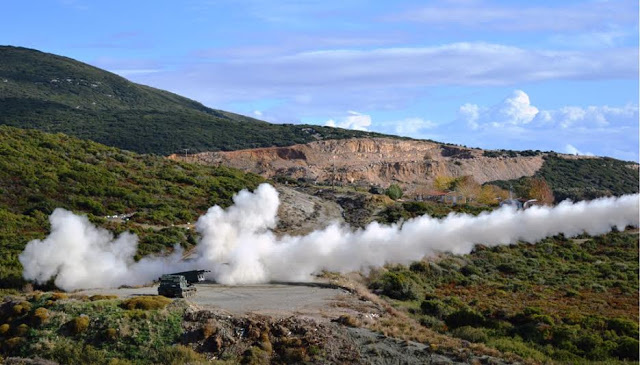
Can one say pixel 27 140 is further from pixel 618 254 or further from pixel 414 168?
pixel 414 168

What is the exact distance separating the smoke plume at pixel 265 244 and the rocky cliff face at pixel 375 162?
7345cm

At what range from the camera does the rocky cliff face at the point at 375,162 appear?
440ft

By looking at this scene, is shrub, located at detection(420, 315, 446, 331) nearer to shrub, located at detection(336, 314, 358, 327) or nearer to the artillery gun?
shrub, located at detection(336, 314, 358, 327)

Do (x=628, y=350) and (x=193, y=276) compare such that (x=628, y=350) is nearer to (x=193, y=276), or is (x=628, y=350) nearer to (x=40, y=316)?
(x=193, y=276)

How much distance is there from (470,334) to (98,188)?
45.8m

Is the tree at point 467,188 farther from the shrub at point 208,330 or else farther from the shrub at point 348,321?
the shrub at point 208,330

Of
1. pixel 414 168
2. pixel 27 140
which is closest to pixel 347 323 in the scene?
pixel 27 140

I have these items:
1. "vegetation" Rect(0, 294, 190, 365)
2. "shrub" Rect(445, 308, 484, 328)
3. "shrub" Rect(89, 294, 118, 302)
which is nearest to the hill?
"shrub" Rect(445, 308, 484, 328)

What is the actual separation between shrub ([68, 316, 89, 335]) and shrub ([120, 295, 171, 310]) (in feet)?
7.10

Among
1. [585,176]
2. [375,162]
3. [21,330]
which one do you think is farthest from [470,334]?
[585,176]

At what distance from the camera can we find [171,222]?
67.7 m

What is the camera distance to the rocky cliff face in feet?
440

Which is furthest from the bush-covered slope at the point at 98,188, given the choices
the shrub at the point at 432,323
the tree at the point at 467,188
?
the tree at the point at 467,188

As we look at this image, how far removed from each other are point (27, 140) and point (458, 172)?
8073cm
